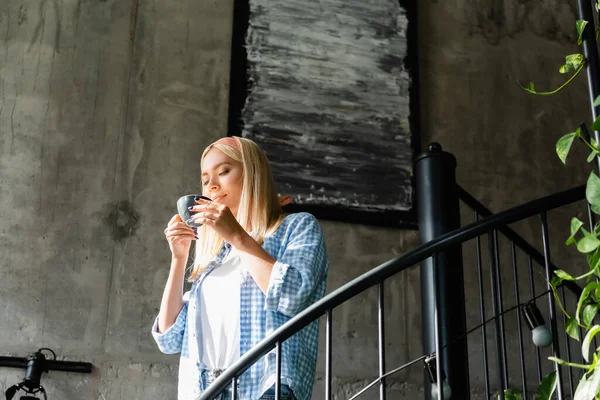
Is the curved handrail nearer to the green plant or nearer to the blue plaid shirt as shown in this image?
the blue plaid shirt

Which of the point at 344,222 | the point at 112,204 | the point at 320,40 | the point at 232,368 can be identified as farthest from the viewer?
the point at 320,40

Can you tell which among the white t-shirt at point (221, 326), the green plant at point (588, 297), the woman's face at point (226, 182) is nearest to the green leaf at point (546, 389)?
the green plant at point (588, 297)

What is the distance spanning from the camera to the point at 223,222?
2.25 meters

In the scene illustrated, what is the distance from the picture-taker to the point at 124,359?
3875mm

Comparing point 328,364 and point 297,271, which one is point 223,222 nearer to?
point 297,271

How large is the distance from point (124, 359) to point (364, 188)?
1.56 meters

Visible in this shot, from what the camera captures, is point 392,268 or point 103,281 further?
point 103,281

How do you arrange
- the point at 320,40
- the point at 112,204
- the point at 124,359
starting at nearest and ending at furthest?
the point at 124,359 < the point at 112,204 < the point at 320,40

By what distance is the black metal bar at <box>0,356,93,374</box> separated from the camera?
3682 millimetres

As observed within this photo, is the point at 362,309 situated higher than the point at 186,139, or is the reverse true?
the point at 186,139

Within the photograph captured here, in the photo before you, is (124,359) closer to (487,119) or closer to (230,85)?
(230,85)

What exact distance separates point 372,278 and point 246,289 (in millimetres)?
372

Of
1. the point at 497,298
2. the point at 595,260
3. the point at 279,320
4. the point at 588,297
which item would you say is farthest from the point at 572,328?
the point at 279,320

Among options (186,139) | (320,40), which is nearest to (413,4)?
(320,40)
